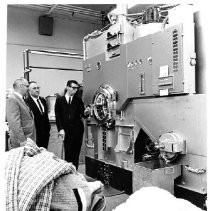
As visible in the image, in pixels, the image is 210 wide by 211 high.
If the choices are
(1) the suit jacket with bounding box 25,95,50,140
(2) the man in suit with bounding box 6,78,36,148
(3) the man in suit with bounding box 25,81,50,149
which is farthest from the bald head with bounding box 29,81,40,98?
(2) the man in suit with bounding box 6,78,36,148

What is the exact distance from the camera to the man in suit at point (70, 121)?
314 centimetres

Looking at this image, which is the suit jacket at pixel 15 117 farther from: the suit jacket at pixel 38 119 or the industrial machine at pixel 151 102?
the suit jacket at pixel 38 119

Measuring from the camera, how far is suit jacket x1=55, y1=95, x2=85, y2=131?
316cm

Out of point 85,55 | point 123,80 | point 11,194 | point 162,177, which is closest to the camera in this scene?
point 11,194

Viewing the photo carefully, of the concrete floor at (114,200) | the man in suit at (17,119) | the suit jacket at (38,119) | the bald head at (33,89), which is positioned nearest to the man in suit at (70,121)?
the suit jacket at (38,119)

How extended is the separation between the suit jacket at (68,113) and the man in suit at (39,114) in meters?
0.34

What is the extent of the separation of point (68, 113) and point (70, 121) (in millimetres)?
97

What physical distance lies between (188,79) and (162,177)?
598 mm

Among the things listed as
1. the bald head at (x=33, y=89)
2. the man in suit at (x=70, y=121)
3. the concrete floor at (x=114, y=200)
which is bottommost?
the concrete floor at (x=114, y=200)

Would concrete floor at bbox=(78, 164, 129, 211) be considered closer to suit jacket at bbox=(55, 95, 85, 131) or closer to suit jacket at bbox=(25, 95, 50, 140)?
suit jacket at bbox=(55, 95, 85, 131)

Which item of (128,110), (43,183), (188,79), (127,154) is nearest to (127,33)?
(128,110)

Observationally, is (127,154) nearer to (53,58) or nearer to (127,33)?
(127,33)

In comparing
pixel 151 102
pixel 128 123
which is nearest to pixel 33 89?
pixel 128 123

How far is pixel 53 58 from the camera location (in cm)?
564
